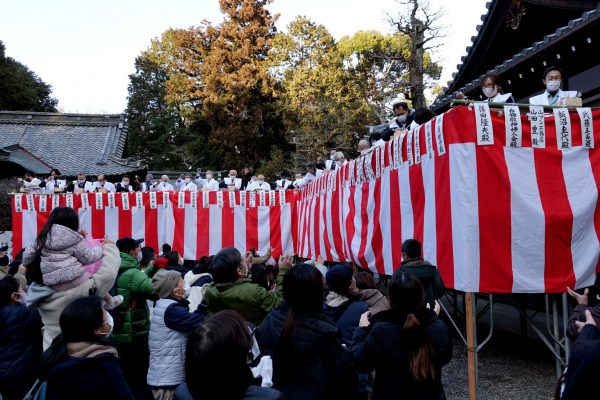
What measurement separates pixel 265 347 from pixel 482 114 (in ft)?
9.07

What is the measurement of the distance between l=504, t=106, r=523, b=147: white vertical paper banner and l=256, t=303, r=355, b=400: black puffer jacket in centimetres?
266

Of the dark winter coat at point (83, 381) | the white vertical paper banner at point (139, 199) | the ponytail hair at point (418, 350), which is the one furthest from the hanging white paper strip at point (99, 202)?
the ponytail hair at point (418, 350)

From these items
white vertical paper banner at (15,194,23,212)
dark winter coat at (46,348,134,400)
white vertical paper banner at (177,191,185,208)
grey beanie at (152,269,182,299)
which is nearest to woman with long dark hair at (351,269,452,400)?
dark winter coat at (46,348,134,400)

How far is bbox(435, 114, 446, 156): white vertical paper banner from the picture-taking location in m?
4.23

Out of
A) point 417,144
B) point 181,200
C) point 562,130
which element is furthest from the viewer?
point 181,200

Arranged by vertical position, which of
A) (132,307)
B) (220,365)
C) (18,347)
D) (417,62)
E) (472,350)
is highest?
(417,62)

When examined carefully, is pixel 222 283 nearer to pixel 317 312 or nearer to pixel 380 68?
pixel 317 312

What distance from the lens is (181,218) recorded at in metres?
12.1

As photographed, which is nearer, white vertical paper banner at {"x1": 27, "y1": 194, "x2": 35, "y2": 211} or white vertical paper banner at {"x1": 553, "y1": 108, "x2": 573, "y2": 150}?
white vertical paper banner at {"x1": 553, "y1": 108, "x2": 573, "y2": 150}

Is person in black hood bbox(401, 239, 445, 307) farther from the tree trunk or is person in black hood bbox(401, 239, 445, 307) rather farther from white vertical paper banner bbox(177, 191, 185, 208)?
the tree trunk

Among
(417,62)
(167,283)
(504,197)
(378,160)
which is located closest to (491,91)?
(378,160)

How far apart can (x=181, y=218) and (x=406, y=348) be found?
33.9ft

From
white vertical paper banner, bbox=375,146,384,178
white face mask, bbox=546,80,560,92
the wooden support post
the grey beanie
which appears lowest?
the wooden support post

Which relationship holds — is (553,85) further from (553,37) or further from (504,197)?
(504,197)
